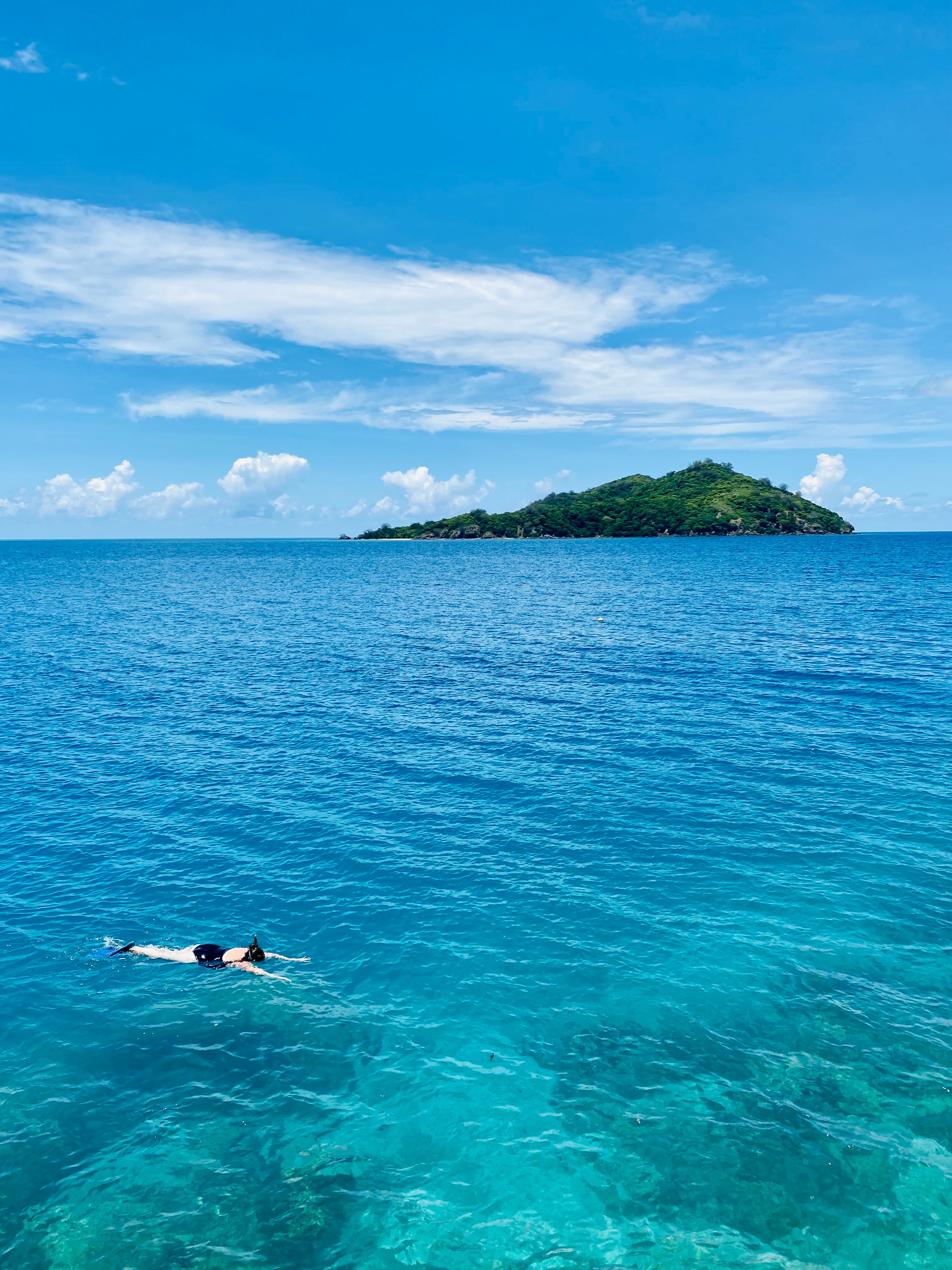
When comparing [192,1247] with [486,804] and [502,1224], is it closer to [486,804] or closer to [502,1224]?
[502,1224]

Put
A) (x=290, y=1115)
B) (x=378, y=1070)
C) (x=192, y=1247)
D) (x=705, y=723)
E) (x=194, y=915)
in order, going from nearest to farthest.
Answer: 1. (x=192, y=1247)
2. (x=290, y=1115)
3. (x=378, y=1070)
4. (x=194, y=915)
5. (x=705, y=723)

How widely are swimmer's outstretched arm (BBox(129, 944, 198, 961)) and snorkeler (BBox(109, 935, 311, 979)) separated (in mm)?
13

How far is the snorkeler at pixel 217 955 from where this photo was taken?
2911 centimetres

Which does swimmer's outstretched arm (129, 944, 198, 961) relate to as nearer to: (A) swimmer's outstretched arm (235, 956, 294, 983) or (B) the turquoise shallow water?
(B) the turquoise shallow water

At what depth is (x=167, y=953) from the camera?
98.9ft

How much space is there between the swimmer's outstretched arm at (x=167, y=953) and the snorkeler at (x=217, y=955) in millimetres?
13

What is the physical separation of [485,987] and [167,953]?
13.5m

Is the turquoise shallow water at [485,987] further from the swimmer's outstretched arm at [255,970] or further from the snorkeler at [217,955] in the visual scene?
the snorkeler at [217,955]

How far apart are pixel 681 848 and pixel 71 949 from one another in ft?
96.2

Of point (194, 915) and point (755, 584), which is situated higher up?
point (755, 584)

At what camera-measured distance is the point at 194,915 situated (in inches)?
1307

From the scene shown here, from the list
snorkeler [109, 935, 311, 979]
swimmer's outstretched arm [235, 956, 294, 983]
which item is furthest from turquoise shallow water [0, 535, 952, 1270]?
snorkeler [109, 935, 311, 979]

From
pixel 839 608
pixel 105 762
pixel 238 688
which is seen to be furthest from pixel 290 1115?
pixel 839 608

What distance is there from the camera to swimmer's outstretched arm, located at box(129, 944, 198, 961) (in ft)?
98.2
